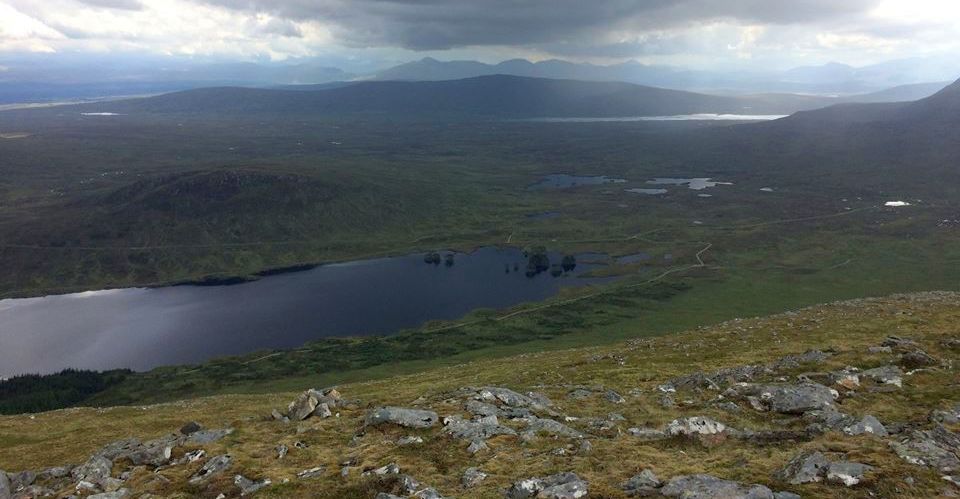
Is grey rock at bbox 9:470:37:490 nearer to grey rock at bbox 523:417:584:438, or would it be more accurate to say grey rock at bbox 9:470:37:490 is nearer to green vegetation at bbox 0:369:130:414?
grey rock at bbox 523:417:584:438

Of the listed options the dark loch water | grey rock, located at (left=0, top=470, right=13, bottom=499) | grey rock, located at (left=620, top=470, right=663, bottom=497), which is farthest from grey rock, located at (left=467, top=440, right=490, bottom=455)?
the dark loch water

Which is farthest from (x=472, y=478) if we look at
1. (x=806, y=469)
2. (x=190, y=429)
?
(x=190, y=429)

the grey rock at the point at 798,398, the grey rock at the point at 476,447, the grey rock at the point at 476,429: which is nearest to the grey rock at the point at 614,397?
the grey rock at the point at 798,398

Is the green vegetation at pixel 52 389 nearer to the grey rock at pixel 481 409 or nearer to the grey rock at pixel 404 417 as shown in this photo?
the grey rock at pixel 404 417

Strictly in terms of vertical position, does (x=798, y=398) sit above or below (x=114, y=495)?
above

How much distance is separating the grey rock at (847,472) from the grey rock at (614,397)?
16.0 meters

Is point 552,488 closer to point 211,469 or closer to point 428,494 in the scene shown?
point 428,494

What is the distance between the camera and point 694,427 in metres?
28.4

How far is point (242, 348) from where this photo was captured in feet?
477

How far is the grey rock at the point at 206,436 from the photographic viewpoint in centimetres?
3276

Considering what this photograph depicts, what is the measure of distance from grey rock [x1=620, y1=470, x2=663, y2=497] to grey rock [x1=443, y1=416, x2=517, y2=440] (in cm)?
859

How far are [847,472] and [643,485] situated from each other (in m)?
7.94

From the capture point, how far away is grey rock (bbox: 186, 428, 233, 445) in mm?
32763

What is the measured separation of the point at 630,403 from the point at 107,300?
700 ft
